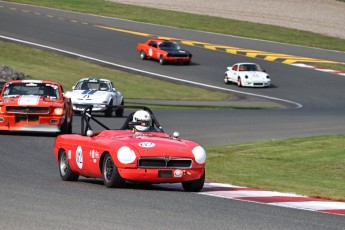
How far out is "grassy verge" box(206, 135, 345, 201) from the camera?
1557cm

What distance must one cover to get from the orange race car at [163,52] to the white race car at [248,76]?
4875mm

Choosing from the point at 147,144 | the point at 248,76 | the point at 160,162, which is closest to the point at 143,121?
the point at 147,144

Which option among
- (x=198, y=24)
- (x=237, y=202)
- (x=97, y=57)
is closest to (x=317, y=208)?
(x=237, y=202)

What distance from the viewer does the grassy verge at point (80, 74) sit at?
45312mm

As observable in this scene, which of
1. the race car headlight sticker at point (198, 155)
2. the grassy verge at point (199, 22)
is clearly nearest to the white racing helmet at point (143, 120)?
the race car headlight sticker at point (198, 155)

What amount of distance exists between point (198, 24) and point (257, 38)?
5.17 metres

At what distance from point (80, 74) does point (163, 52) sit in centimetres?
601

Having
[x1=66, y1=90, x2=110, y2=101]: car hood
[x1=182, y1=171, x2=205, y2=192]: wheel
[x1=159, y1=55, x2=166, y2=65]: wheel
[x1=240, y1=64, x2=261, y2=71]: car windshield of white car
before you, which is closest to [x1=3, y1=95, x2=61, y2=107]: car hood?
[x1=66, y1=90, x2=110, y2=101]: car hood

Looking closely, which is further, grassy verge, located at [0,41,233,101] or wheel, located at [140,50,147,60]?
wheel, located at [140,50,147,60]

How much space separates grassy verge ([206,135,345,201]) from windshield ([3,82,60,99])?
5125 millimetres

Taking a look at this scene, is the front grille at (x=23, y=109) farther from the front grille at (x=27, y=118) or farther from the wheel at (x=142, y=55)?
the wheel at (x=142, y=55)

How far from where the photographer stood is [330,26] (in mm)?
66812

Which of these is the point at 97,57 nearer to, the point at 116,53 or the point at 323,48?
the point at 116,53

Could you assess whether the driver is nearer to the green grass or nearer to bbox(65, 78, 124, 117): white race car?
the green grass
